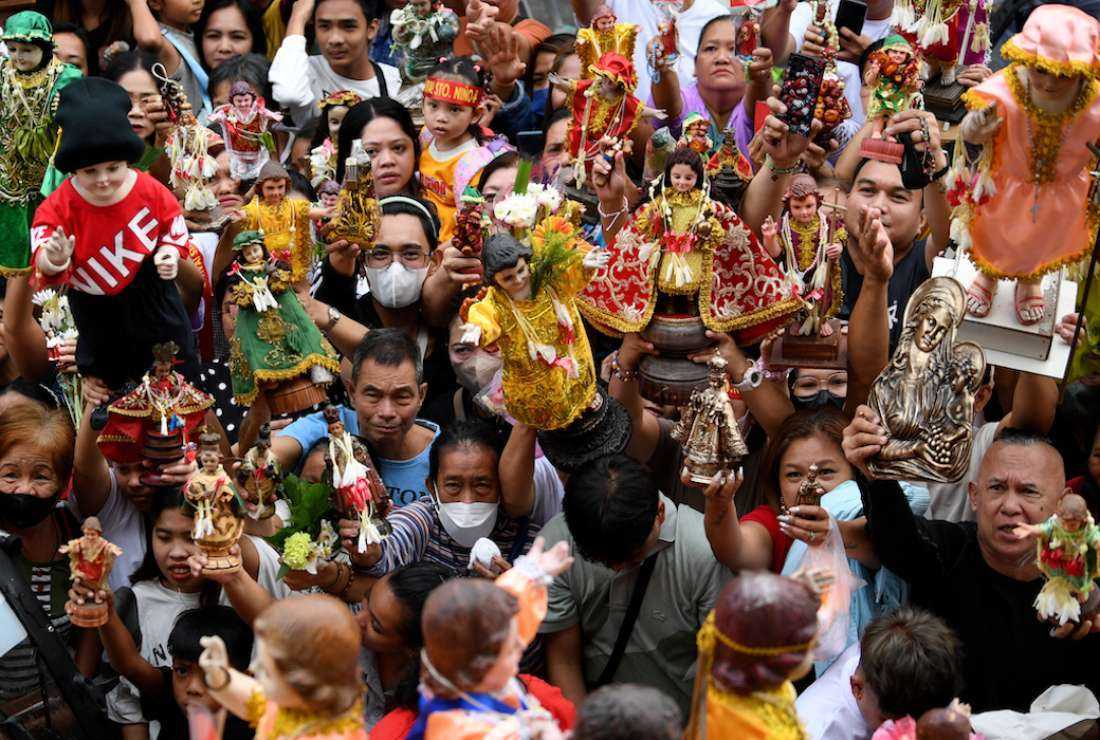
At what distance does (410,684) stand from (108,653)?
1.35 metres

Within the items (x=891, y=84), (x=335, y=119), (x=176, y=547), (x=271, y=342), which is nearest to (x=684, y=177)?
(x=891, y=84)

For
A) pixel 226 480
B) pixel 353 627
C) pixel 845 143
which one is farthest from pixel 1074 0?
pixel 353 627

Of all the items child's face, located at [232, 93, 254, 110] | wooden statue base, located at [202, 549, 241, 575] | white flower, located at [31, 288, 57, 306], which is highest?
child's face, located at [232, 93, 254, 110]

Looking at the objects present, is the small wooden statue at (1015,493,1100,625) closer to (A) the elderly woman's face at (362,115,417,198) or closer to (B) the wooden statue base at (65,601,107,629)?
(B) the wooden statue base at (65,601,107,629)

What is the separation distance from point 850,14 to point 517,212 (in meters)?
2.54

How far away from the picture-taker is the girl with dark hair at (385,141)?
21.2 feet

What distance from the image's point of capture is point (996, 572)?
175 inches

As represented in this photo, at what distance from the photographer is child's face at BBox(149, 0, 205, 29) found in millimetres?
7734

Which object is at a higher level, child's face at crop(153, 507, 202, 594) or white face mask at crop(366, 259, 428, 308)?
white face mask at crop(366, 259, 428, 308)

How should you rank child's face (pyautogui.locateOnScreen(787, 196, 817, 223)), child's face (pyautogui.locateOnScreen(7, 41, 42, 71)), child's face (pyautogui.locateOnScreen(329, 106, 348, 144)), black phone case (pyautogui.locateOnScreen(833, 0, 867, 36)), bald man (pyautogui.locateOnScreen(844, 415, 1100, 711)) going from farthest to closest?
1. child's face (pyautogui.locateOnScreen(329, 106, 348, 144))
2. black phone case (pyautogui.locateOnScreen(833, 0, 867, 36))
3. child's face (pyautogui.locateOnScreen(7, 41, 42, 71))
4. child's face (pyautogui.locateOnScreen(787, 196, 817, 223))
5. bald man (pyautogui.locateOnScreen(844, 415, 1100, 711))

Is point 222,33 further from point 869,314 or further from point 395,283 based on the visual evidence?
point 869,314

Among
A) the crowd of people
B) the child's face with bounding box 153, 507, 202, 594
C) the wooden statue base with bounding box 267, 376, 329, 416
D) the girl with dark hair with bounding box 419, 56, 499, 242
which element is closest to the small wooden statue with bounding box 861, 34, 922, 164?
the crowd of people

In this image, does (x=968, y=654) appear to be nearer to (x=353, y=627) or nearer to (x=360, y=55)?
(x=353, y=627)

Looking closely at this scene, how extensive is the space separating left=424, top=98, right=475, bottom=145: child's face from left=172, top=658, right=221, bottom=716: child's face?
9.63 ft
